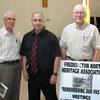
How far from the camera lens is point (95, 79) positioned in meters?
3.25

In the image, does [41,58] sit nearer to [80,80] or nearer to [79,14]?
[80,80]

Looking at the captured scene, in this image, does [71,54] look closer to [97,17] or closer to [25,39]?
[25,39]

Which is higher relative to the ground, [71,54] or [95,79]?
[71,54]

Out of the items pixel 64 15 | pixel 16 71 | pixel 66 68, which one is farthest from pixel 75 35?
pixel 64 15

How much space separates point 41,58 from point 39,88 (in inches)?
16.3

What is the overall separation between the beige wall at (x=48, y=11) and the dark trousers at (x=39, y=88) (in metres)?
4.50

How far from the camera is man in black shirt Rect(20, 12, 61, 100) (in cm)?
317

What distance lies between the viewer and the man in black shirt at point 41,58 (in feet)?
10.4

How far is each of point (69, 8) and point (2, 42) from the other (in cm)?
496

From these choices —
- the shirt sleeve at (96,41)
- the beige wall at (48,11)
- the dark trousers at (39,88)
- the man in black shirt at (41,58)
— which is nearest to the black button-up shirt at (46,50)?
the man in black shirt at (41,58)

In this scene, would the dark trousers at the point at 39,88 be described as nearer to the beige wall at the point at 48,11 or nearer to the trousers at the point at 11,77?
the trousers at the point at 11,77

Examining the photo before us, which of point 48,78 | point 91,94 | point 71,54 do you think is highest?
point 71,54

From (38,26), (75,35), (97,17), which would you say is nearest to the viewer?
(38,26)

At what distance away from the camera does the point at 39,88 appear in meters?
3.33
